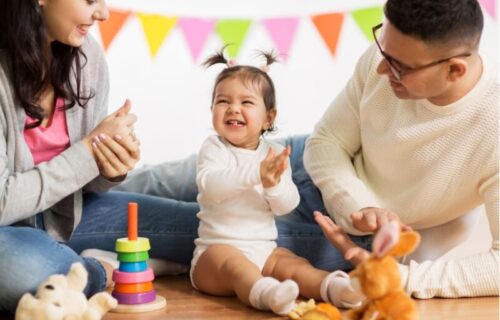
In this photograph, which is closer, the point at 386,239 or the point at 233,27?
the point at 386,239

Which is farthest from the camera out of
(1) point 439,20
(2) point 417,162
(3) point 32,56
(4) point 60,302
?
(2) point 417,162

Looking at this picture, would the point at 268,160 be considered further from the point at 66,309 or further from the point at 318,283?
the point at 66,309

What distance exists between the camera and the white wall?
106 inches

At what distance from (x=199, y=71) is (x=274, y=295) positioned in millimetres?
1530

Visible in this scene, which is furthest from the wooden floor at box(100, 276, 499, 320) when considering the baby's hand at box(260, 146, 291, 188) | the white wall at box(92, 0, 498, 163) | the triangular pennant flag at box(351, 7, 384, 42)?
the triangular pennant flag at box(351, 7, 384, 42)

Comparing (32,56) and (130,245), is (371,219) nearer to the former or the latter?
(130,245)

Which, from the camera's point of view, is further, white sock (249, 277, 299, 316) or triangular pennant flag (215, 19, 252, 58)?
triangular pennant flag (215, 19, 252, 58)

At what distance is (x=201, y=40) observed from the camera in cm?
281

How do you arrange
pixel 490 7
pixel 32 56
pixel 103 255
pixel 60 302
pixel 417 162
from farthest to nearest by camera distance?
pixel 490 7
pixel 103 255
pixel 417 162
pixel 32 56
pixel 60 302

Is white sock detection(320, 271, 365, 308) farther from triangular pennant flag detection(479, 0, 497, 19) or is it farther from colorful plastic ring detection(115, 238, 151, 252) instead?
triangular pennant flag detection(479, 0, 497, 19)

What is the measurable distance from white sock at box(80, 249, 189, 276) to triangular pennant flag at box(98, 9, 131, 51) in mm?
1118

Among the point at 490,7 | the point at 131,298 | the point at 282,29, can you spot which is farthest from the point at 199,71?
the point at 131,298

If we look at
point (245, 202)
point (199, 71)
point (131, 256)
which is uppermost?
point (199, 71)

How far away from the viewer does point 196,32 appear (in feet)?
9.21
